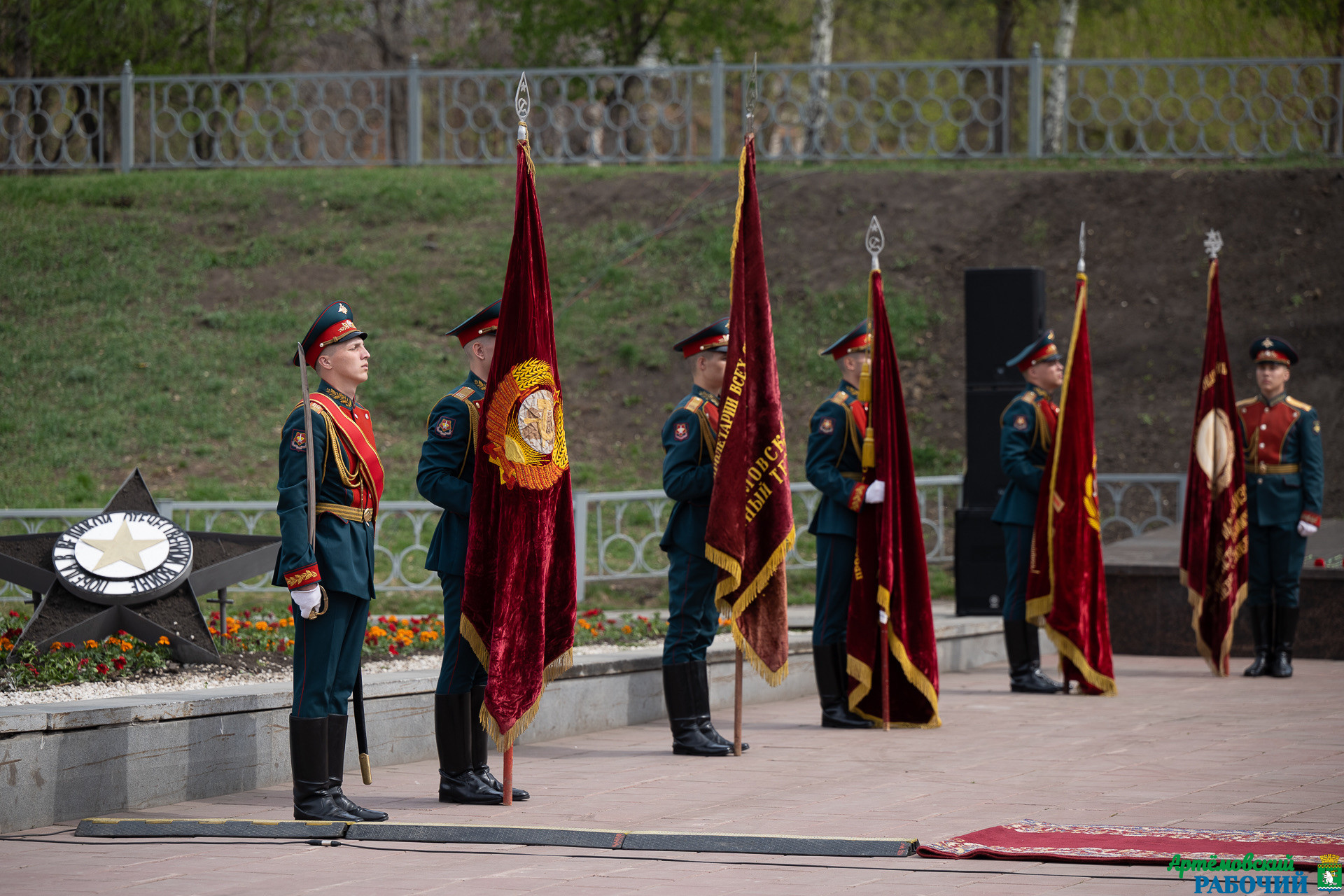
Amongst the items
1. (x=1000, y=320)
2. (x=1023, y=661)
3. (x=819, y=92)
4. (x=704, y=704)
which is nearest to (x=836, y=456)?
(x=704, y=704)

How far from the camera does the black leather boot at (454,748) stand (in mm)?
5980

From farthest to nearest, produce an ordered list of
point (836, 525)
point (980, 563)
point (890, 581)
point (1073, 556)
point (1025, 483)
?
point (980, 563)
point (1025, 483)
point (1073, 556)
point (836, 525)
point (890, 581)

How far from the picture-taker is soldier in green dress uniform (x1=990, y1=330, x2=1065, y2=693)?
374 inches

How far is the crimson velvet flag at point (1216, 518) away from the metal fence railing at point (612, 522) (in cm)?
238

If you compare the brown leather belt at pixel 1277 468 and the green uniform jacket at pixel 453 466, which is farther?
the brown leather belt at pixel 1277 468

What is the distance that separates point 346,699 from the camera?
5.73 metres

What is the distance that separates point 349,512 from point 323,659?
1.80 feet

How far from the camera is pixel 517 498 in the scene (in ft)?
19.3

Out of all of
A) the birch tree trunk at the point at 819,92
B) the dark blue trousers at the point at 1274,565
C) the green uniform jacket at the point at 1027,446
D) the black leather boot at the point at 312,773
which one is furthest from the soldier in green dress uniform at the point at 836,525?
the birch tree trunk at the point at 819,92

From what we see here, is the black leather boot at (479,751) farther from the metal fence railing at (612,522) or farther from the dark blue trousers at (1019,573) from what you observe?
the metal fence railing at (612,522)

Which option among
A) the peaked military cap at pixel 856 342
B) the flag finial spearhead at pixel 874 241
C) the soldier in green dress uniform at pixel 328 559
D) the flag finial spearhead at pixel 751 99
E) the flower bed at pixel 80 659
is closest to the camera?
the soldier in green dress uniform at pixel 328 559

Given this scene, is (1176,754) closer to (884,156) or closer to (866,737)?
(866,737)

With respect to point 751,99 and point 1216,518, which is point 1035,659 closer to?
point 1216,518

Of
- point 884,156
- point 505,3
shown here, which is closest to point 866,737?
point 884,156
